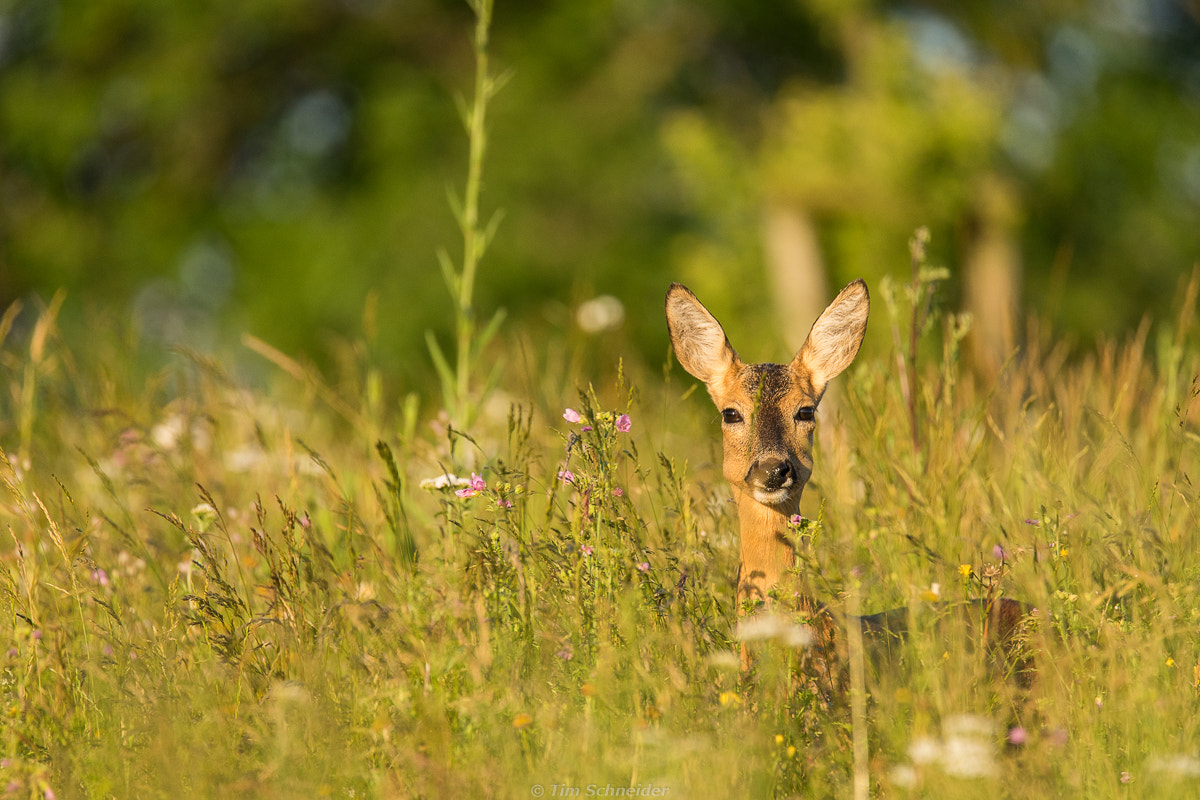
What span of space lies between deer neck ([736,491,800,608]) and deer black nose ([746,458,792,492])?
9 centimetres

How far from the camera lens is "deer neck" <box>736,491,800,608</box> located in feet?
10.4

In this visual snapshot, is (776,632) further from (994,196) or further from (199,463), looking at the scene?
(994,196)

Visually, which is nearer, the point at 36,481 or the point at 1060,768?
the point at 1060,768

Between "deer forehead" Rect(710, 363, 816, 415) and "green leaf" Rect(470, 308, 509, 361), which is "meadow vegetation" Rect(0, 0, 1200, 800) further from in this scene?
"deer forehead" Rect(710, 363, 816, 415)

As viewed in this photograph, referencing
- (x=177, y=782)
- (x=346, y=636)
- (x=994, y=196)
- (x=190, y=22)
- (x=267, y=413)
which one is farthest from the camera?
(x=190, y=22)

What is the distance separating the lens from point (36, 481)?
173 inches

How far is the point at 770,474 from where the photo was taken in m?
3.15

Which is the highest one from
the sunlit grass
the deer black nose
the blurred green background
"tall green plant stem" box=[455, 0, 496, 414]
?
the blurred green background

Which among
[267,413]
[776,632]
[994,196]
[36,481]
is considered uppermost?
[994,196]

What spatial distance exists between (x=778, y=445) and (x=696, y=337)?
0.49m

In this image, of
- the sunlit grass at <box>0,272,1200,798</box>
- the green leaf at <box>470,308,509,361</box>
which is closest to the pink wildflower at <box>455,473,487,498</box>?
the sunlit grass at <box>0,272,1200,798</box>

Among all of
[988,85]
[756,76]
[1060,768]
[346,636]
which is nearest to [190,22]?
[756,76]

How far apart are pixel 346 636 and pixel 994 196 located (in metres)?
10.1

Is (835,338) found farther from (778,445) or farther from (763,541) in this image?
(763,541)
